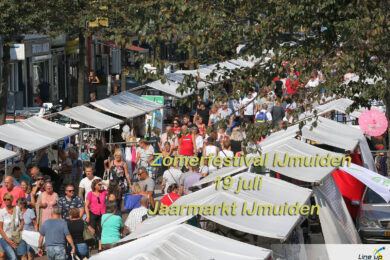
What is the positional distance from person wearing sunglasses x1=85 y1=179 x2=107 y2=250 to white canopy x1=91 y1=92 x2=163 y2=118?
25.1 ft

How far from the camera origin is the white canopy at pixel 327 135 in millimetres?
17102

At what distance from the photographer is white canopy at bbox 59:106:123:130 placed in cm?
2212

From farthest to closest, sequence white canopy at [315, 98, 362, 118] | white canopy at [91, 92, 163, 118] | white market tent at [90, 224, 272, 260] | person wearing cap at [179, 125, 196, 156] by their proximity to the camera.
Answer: white canopy at [91, 92, 163, 118] → white canopy at [315, 98, 362, 118] → person wearing cap at [179, 125, 196, 156] → white market tent at [90, 224, 272, 260]

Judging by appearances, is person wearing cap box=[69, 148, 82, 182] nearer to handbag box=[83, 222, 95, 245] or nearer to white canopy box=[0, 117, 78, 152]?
white canopy box=[0, 117, 78, 152]

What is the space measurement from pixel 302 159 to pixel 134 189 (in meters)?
3.59

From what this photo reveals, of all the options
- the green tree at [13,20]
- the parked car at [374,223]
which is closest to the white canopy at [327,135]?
the parked car at [374,223]

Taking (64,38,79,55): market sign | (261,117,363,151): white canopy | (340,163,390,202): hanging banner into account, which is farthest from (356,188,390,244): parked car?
(64,38,79,55): market sign

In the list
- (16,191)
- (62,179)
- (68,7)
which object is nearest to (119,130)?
(62,179)

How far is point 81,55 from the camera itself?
35.5 m

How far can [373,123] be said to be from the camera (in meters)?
21.2

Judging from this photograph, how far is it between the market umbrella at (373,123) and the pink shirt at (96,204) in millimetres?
7835

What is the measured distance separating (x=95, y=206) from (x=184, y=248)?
7.46 metres

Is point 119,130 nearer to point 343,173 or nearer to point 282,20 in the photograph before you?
point 343,173

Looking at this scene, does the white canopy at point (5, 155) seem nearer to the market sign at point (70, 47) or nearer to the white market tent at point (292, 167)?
the white market tent at point (292, 167)
